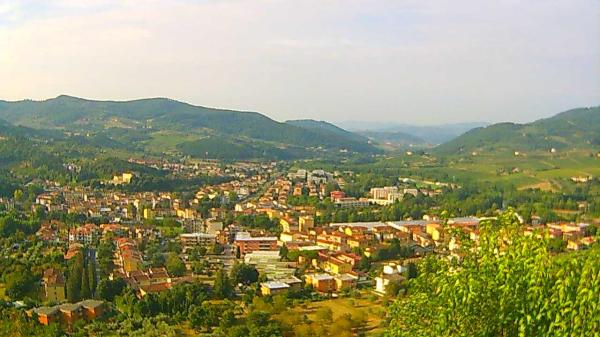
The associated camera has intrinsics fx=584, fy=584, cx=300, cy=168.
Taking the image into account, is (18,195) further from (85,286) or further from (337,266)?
(337,266)

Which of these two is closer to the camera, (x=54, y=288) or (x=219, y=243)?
(x=54, y=288)

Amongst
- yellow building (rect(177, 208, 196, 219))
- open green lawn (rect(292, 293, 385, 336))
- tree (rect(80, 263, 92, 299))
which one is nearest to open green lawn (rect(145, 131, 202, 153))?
yellow building (rect(177, 208, 196, 219))

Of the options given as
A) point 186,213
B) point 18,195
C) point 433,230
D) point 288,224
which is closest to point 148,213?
point 186,213

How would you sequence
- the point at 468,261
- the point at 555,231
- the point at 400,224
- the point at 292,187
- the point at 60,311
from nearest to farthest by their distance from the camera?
the point at 468,261 < the point at 60,311 < the point at 555,231 < the point at 400,224 < the point at 292,187

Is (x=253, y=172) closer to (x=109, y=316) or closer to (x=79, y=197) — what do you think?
(x=79, y=197)

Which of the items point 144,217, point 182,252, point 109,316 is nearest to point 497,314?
point 109,316

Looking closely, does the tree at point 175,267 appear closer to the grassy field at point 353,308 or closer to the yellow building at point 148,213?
the grassy field at point 353,308
